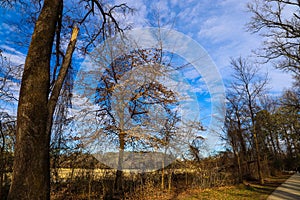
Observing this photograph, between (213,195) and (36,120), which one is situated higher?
(36,120)

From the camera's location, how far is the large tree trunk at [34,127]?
2.21 metres

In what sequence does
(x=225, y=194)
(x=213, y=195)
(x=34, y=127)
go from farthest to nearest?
(x=225, y=194)
(x=213, y=195)
(x=34, y=127)

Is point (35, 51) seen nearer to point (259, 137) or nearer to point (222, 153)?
point (222, 153)

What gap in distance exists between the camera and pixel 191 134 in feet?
24.7

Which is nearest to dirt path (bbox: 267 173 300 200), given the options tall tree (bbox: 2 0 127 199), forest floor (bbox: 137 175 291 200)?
forest floor (bbox: 137 175 291 200)

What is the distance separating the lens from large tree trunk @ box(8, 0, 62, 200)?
2213mm

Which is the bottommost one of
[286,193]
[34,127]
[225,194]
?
[225,194]

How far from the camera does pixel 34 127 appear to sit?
2.41m

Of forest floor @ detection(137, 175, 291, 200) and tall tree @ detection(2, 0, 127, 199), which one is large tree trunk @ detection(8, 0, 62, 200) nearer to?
tall tree @ detection(2, 0, 127, 199)

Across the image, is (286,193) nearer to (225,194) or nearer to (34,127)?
(225,194)

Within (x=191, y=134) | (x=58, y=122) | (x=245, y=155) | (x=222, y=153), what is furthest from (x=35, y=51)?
(x=245, y=155)

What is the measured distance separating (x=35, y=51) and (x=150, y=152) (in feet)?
15.8

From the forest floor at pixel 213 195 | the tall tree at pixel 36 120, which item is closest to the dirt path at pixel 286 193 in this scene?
the forest floor at pixel 213 195

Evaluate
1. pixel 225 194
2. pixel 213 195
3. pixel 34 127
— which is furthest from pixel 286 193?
pixel 34 127
